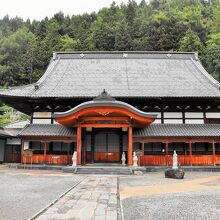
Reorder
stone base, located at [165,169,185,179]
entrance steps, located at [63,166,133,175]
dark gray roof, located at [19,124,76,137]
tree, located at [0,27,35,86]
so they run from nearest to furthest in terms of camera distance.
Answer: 1. stone base, located at [165,169,185,179]
2. entrance steps, located at [63,166,133,175]
3. dark gray roof, located at [19,124,76,137]
4. tree, located at [0,27,35,86]

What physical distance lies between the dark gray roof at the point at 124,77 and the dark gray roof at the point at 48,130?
2.34 m

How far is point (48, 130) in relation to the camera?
2044cm

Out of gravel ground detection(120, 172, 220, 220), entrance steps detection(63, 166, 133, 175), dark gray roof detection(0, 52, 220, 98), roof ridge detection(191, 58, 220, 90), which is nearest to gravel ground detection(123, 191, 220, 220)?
gravel ground detection(120, 172, 220, 220)

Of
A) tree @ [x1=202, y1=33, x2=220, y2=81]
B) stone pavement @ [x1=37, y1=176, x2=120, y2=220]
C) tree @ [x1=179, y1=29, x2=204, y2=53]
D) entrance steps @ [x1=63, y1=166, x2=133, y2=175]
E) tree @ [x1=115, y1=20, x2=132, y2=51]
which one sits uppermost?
tree @ [x1=115, y1=20, x2=132, y2=51]

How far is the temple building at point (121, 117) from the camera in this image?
19.1 m

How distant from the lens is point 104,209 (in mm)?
6996

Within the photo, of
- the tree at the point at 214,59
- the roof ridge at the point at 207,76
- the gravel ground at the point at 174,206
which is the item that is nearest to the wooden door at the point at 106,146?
the roof ridge at the point at 207,76

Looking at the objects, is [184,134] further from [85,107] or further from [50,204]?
[50,204]

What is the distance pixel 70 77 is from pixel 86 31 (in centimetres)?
5634

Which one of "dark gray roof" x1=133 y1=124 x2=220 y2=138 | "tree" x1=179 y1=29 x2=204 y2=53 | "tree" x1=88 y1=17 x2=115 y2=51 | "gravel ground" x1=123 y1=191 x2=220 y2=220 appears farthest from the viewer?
"tree" x1=88 y1=17 x2=115 y2=51

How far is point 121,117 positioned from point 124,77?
21.6ft

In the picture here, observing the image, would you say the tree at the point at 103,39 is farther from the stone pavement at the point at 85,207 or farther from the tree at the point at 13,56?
the stone pavement at the point at 85,207

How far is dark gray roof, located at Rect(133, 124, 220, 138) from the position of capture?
64.4 ft

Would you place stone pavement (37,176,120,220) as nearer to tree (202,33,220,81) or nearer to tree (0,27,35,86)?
tree (202,33,220,81)
